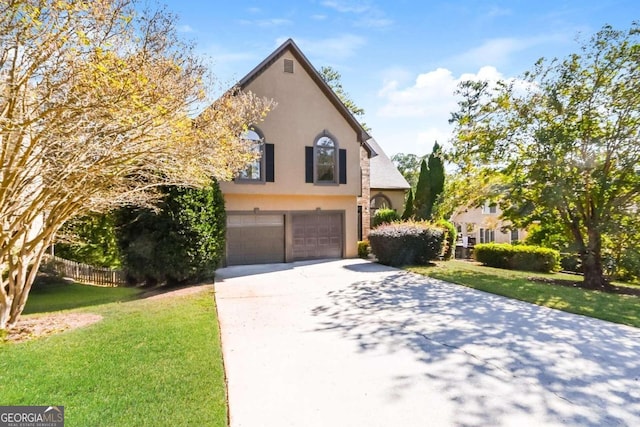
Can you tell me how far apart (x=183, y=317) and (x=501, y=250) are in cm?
1438

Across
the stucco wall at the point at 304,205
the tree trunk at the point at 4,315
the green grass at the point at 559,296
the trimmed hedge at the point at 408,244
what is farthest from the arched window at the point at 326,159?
the tree trunk at the point at 4,315

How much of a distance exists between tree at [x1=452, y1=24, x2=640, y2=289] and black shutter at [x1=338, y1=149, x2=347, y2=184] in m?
6.24

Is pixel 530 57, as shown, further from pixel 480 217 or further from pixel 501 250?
pixel 480 217

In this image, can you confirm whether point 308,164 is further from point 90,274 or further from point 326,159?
point 90,274

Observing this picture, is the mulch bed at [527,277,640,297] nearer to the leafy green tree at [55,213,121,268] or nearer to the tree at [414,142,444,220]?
the tree at [414,142,444,220]

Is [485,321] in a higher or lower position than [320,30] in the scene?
lower

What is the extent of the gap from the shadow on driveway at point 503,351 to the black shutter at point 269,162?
23.8ft

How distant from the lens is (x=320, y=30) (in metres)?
10.9

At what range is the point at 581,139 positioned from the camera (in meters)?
11.0

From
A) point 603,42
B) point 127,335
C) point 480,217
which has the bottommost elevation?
point 127,335

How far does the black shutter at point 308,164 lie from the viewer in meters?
14.8

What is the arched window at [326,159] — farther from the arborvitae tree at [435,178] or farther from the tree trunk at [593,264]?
the tree trunk at [593,264]

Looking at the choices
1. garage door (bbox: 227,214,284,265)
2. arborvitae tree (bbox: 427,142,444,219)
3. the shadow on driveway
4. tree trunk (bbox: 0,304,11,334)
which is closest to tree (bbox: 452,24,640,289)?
the shadow on driveway

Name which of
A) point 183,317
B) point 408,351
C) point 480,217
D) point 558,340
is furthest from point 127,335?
point 480,217
